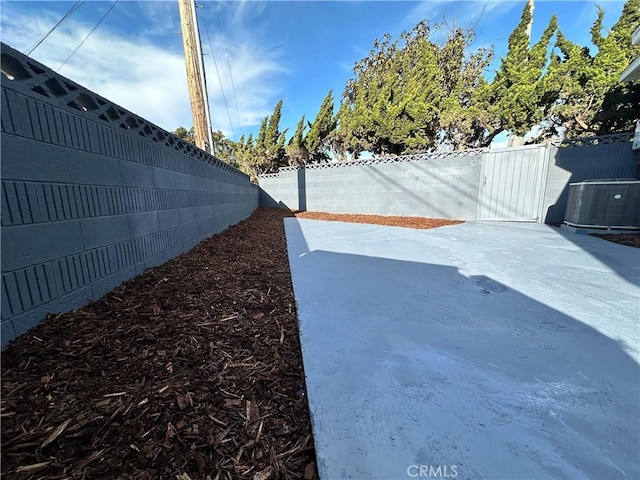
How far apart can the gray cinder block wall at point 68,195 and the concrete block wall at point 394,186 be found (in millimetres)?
7287

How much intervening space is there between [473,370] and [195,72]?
6.98m

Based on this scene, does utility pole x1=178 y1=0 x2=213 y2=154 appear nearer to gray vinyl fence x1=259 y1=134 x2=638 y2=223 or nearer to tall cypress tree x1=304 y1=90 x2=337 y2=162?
gray vinyl fence x1=259 y1=134 x2=638 y2=223

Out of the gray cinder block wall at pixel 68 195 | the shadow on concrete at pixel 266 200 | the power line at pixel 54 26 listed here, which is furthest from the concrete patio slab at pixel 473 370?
the shadow on concrete at pixel 266 200

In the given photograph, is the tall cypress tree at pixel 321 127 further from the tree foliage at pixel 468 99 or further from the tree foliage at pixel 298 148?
the tree foliage at pixel 298 148

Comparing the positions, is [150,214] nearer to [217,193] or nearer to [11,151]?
[11,151]

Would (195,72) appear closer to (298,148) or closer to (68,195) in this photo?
(68,195)

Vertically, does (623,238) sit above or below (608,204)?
below

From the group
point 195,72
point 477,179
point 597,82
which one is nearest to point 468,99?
point 597,82

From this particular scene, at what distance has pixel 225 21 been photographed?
26.4 feet

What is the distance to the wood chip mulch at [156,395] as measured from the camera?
1.08 meters

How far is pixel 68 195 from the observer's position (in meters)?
1.93

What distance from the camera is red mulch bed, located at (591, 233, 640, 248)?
4785mm

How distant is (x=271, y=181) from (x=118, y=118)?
32.6ft

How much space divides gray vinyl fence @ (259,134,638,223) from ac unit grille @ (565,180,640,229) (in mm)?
1566
